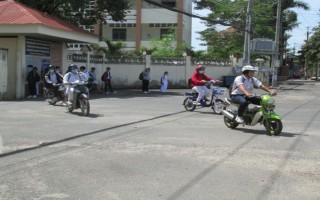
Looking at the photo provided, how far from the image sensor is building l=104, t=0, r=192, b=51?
172 ft

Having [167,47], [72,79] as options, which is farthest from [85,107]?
[167,47]

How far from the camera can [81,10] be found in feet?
98.2

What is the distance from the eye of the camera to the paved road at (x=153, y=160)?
614 cm

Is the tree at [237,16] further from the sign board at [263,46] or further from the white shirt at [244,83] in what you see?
the white shirt at [244,83]

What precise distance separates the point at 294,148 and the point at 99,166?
159 inches

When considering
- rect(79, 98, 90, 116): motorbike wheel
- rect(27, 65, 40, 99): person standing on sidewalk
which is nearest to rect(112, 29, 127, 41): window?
rect(27, 65, 40, 99): person standing on sidewalk

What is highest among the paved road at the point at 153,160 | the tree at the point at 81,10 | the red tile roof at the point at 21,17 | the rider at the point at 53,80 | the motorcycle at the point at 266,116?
the tree at the point at 81,10

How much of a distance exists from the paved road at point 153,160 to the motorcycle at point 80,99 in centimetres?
138

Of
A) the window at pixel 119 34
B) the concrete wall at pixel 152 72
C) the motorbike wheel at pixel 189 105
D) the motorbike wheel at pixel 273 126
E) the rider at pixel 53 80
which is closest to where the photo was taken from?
the motorbike wheel at pixel 273 126

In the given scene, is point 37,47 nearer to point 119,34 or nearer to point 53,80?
point 53,80

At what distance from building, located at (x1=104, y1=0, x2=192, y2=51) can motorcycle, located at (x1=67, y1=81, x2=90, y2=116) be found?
3636 centimetres

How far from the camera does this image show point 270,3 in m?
53.4

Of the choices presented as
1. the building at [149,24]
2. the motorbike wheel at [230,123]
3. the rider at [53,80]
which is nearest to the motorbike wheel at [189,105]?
the motorbike wheel at [230,123]

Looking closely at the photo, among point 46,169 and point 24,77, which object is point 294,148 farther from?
point 24,77
